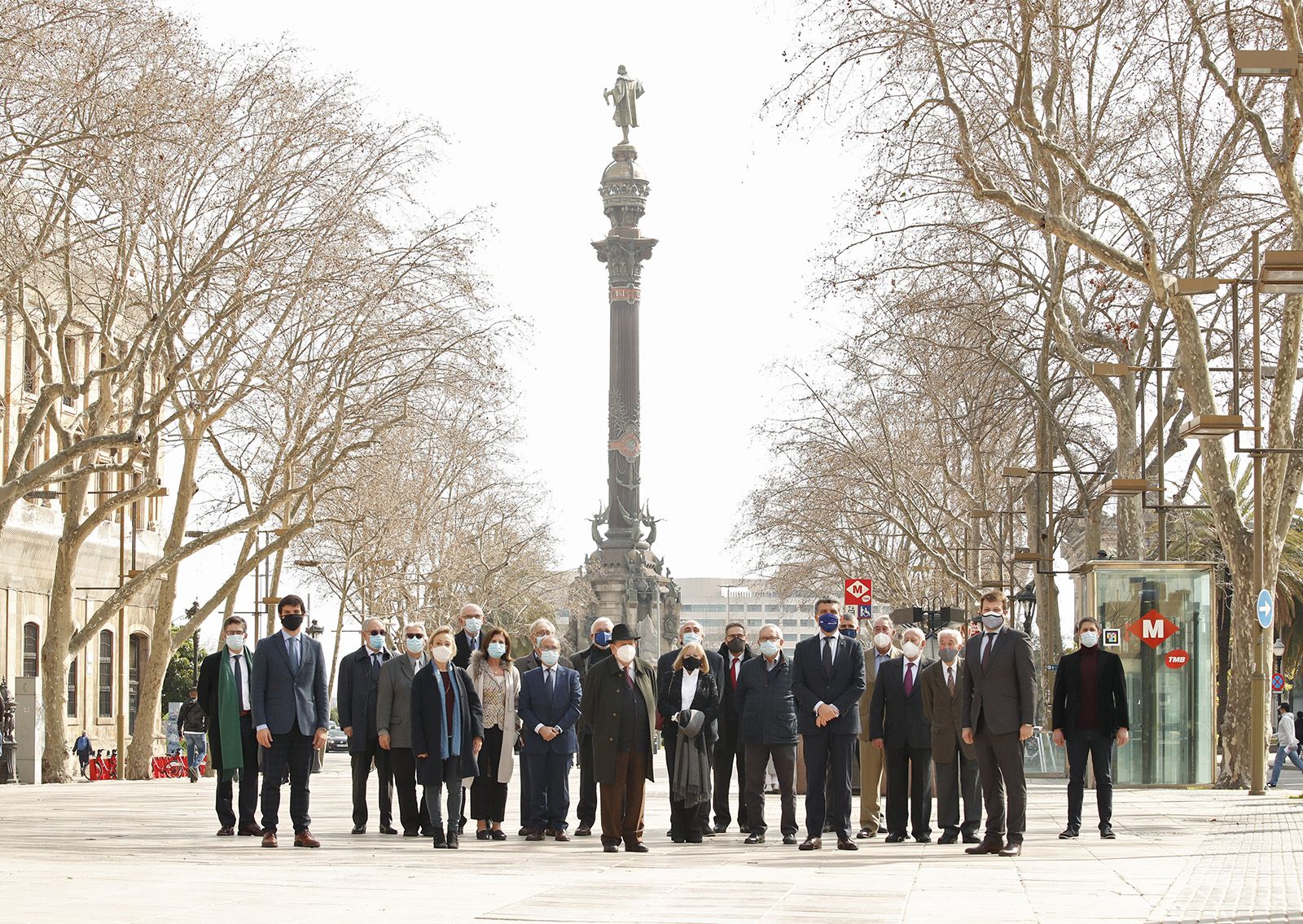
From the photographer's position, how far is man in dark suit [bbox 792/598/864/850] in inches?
662

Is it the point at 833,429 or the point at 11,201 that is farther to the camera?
the point at 833,429

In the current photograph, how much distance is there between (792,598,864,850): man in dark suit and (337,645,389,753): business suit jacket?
12.6ft

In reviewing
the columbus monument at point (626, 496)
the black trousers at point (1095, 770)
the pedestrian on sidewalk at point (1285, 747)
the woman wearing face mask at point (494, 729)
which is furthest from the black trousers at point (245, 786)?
the columbus monument at point (626, 496)

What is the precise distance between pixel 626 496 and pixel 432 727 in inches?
2514

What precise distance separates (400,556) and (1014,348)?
19503 mm

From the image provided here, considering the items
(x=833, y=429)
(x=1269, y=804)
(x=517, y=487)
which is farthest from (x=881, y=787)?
(x=517, y=487)

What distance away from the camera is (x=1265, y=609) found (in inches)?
985

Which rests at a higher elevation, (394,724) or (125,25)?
(125,25)

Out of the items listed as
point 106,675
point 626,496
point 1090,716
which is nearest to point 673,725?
point 1090,716

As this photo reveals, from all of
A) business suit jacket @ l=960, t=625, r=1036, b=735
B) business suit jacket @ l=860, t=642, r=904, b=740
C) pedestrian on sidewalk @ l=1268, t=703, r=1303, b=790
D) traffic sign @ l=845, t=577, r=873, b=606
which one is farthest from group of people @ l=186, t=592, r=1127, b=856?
traffic sign @ l=845, t=577, r=873, b=606

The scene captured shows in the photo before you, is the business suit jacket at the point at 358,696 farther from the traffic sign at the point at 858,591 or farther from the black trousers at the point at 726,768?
the traffic sign at the point at 858,591

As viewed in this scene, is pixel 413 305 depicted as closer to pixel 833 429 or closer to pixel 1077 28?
pixel 1077 28

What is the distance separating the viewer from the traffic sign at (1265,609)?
2489 centimetres

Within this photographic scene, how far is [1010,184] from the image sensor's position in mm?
33281
